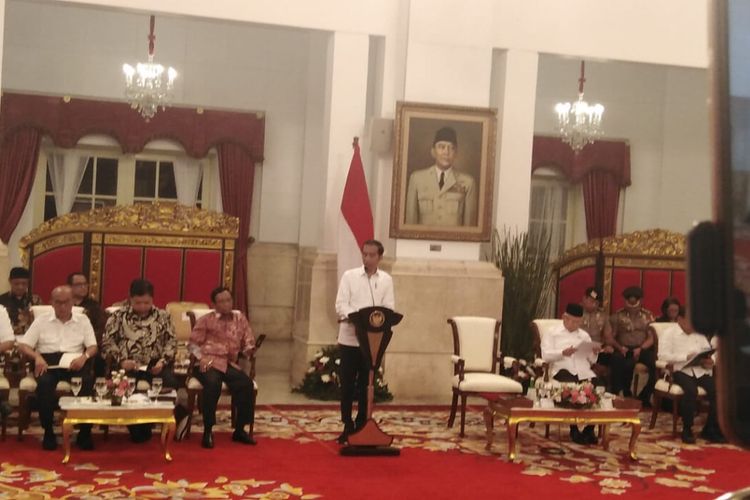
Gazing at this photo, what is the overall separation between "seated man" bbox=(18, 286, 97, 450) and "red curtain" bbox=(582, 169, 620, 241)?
9155 millimetres

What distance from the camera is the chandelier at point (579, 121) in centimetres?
1345

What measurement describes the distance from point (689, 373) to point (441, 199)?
9.88 feet

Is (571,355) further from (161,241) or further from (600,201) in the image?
(600,201)

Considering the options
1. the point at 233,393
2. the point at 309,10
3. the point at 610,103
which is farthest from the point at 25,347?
the point at 610,103

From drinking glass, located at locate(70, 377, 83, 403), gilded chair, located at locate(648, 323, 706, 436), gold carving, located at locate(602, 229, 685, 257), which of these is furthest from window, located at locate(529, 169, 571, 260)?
drinking glass, located at locate(70, 377, 83, 403)

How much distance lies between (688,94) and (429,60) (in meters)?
6.48

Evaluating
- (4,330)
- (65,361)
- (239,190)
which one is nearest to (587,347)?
(65,361)

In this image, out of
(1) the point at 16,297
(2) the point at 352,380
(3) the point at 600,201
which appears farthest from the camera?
(3) the point at 600,201

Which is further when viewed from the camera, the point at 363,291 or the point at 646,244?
the point at 646,244

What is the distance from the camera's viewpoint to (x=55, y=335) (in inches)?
298

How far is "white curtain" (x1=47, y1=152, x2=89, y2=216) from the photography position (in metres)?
13.5

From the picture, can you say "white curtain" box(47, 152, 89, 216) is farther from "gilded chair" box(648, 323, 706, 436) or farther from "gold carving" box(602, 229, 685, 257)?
"gilded chair" box(648, 323, 706, 436)

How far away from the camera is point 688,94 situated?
15.1m

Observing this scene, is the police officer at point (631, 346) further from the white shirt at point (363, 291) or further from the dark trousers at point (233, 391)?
the dark trousers at point (233, 391)
